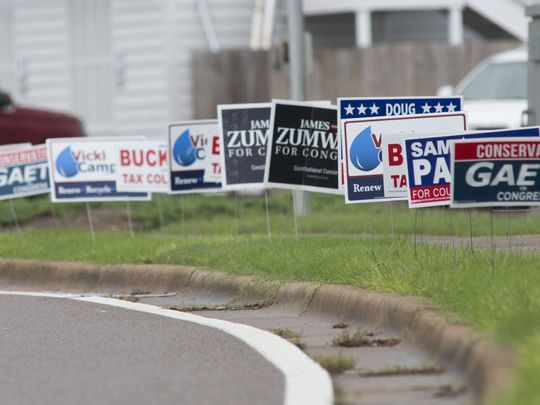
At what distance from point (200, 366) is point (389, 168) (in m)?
3.84

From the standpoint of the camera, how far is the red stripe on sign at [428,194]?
10.8 m

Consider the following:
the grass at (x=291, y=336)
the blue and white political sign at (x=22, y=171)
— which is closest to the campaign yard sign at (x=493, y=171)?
the grass at (x=291, y=336)

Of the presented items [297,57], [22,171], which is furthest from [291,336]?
[297,57]

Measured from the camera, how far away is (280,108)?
12945 millimetres

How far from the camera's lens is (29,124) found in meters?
24.5

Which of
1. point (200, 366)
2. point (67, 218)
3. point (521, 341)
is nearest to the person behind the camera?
point (521, 341)

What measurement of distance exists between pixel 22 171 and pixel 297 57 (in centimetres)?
416

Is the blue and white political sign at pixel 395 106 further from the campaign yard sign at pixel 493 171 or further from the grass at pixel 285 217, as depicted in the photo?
the campaign yard sign at pixel 493 171

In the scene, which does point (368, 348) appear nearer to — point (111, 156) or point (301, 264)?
point (301, 264)

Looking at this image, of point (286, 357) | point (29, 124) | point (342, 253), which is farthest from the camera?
point (29, 124)

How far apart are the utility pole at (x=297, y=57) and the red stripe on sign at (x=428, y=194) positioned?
7397mm

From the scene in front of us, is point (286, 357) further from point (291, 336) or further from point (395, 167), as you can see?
point (395, 167)

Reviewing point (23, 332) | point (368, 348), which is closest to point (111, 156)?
point (23, 332)

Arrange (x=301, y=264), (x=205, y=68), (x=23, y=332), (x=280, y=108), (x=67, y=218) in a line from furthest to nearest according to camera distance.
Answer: (x=205, y=68) → (x=67, y=218) → (x=280, y=108) → (x=301, y=264) → (x=23, y=332)
